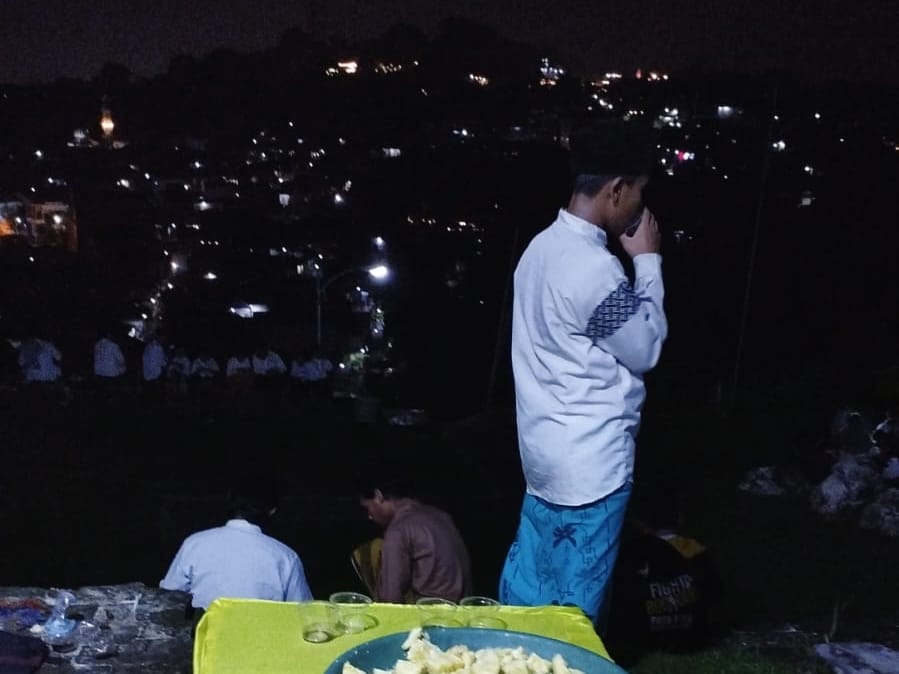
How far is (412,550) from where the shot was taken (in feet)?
15.0

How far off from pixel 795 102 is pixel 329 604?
34.0 m

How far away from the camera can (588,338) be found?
267cm

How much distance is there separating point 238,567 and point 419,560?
2.67ft

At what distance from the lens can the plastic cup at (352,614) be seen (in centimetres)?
234

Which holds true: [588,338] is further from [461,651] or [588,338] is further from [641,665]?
[641,665]

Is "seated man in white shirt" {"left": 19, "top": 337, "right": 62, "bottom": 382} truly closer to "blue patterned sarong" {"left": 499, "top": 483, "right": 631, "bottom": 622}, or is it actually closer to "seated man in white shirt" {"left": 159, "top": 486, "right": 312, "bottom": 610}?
"seated man in white shirt" {"left": 159, "top": 486, "right": 312, "bottom": 610}

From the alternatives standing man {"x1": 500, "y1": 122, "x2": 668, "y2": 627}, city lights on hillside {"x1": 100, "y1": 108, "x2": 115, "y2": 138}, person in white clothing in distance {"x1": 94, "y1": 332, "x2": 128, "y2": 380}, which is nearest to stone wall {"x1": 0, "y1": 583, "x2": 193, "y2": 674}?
standing man {"x1": 500, "y1": 122, "x2": 668, "y2": 627}

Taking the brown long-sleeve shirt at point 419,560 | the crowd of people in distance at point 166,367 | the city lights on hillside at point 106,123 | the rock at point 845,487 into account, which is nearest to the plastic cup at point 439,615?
the brown long-sleeve shirt at point 419,560

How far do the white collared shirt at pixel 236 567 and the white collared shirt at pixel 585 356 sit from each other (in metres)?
2.01

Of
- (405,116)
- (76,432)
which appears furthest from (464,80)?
(76,432)

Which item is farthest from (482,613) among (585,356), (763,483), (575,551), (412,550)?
(763,483)

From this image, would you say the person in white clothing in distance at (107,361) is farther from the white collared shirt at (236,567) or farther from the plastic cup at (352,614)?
the plastic cup at (352,614)

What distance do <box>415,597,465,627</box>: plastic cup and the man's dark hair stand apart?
3.82 feet

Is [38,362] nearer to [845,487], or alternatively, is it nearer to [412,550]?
[845,487]
